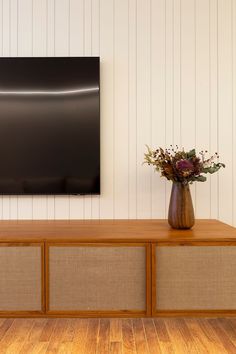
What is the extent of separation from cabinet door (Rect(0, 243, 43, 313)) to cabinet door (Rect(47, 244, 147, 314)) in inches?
2.9

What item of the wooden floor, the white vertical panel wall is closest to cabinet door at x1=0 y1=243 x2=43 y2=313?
the wooden floor

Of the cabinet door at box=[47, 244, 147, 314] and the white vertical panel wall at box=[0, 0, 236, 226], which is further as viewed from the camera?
the white vertical panel wall at box=[0, 0, 236, 226]

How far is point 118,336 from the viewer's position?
2.25 metres

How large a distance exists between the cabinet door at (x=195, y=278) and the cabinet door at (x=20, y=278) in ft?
2.25

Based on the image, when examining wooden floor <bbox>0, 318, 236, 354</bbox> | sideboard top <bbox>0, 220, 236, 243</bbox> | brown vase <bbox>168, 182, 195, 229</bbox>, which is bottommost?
wooden floor <bbox>0, 318, 236, 354</bbox>

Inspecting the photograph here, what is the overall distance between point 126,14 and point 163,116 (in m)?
0.78

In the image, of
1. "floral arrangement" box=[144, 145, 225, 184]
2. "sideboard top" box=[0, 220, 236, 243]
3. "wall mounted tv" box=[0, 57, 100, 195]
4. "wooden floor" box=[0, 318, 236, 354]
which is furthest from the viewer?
"wall mounted tv" box=[0, 57, 100, 195]

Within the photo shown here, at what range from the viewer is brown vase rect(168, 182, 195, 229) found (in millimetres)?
2510

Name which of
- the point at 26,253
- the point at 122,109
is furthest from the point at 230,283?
the point at 122,109

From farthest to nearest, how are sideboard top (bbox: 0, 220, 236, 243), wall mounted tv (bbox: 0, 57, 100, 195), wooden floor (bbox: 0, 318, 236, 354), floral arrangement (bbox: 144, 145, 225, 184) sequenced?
wall mounted tv (bbox: 0, 57, 100, 195) → floral arrangement (bbox: 144, 145, 225, 184) → sideboard top (bbox: 0, 220, 236, 243) → wooden floor (bbox: 0, 318, 236, 354)

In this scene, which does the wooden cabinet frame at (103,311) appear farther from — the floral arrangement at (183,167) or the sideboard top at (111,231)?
the floral arrangement at (183,167)

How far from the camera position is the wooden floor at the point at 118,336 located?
2.10m

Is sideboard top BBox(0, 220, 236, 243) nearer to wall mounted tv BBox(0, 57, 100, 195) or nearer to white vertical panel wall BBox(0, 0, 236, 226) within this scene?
white vertical panel wall BBox(0, 0, 236, 226)

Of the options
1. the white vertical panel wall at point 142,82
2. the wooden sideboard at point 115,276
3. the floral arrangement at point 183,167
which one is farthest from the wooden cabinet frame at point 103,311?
the white vertical panel wall at point 142,82
